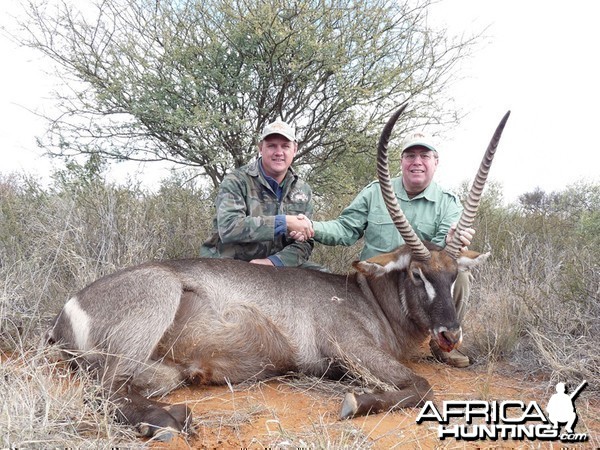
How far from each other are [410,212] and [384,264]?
43.2 inches

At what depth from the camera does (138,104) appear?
752cm

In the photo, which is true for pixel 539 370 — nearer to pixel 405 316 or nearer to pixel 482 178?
pixel 405 316

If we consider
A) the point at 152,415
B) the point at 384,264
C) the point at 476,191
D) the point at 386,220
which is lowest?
the point at 152,415

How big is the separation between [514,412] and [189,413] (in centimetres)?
201

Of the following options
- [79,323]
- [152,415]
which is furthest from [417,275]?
[79,323]

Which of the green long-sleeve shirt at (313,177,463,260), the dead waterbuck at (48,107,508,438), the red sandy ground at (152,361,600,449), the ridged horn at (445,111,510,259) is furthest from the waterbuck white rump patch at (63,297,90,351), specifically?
the ridged horn at (445,111,510,259)

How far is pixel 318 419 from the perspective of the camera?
3.02 m

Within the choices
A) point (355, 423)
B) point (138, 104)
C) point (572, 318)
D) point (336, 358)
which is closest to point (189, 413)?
point (355, 423)

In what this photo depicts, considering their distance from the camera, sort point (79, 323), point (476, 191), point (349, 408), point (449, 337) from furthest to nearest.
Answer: point (476, 191), point (449, 337), point (79, 323), point (349, 408)

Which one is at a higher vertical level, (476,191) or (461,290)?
(476,191)

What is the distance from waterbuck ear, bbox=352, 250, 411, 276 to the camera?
4023 mm

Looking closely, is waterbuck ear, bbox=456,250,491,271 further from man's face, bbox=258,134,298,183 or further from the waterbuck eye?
man's face, bbox=258,134,298,183

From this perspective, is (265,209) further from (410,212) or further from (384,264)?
(384,264)

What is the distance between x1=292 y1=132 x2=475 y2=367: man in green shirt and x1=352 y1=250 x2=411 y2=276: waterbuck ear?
0.69 meters
